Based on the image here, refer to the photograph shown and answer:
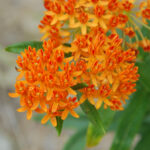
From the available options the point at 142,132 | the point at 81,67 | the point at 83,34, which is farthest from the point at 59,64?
the point at 142,132

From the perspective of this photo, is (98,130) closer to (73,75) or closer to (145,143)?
(73,75)

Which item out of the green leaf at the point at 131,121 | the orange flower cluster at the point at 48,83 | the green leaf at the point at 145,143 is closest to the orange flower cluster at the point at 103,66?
the orange flower cluster at the point at 48,83

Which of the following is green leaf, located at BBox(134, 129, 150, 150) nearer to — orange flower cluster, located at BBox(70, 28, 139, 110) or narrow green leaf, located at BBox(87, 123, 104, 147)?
narrow green leaf, located at BBox(87, 123, 104, 147)

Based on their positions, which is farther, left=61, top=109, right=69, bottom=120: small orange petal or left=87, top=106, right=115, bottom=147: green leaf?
left=87, top=106, right=115, bottom=147: green leaf

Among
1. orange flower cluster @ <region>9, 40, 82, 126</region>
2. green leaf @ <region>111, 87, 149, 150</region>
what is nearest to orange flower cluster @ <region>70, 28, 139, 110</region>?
orange flower cluster @ <region>9, 40, 82, 126</region>

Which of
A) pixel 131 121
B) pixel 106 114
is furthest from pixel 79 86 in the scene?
pixel 131 121
